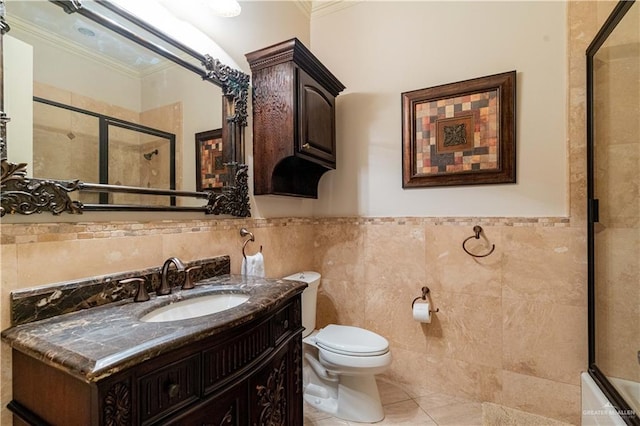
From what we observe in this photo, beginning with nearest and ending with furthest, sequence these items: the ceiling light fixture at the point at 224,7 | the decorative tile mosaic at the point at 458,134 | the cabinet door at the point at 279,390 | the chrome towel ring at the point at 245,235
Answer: the cabinet door at the point at 279,390, the ceiling light fixture at the point at 224,7, the chrome towel ring at the point at 245,235, the decorative tile mosaic at the point at 458,134

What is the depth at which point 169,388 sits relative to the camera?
76 cm

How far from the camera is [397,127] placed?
6.93 feet

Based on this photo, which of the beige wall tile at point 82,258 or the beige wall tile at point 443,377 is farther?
the beige wall tile at point 443,377

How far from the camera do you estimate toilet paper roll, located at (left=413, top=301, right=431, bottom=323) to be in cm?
192

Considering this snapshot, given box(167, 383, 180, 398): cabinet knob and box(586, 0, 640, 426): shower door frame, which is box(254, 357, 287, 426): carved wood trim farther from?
box(586, 0, 640, 426): shower door frame

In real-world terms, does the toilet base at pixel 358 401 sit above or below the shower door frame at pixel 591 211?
below

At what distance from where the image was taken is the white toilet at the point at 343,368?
166 cm

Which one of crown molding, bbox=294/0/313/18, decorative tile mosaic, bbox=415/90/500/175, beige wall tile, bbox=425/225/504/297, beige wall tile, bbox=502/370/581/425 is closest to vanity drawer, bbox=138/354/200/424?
beige wall tile, bbox=425/225/504/297

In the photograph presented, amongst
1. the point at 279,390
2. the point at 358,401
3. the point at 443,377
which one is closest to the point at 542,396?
the point at 443,377

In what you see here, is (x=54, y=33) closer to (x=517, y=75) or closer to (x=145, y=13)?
(x=145, y=13)

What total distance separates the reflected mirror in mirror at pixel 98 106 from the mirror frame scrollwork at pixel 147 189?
2 centimetres

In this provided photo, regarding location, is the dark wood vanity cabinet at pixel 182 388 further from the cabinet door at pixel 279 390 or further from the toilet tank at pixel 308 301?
the toilet tank at pixel 308 301

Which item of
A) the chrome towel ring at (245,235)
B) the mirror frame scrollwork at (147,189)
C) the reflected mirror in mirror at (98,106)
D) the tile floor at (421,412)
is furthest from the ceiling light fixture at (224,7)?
the tile floor at (421,412)

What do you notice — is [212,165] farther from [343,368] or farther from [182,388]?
[343,368]
